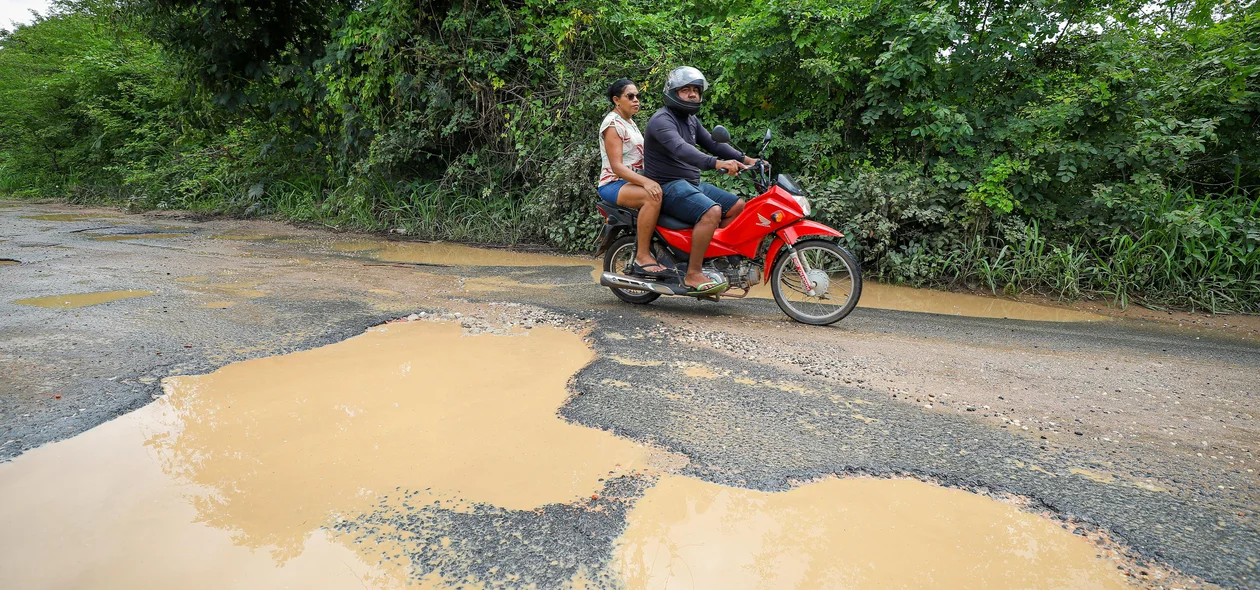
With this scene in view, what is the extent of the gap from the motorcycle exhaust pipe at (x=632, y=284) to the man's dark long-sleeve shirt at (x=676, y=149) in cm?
76

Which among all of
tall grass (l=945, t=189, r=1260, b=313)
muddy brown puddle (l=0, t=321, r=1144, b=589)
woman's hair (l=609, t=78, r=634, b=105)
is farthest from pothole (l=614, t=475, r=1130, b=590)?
tall grass (l=945, t=189, r=1260, b=313)

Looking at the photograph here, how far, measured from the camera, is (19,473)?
244cm

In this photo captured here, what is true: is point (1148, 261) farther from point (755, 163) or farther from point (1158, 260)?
point (755, 163)

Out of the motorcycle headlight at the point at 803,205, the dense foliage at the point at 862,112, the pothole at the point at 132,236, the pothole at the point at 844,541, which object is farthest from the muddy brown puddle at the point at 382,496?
the pothole at the point at 132,236

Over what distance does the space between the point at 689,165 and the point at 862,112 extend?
3.05 m

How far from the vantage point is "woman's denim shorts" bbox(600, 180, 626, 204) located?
523cm

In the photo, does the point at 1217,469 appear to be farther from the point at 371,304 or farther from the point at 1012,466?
the point at 371,304

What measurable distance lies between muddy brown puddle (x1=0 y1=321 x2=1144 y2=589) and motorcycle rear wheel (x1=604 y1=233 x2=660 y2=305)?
93.6 inches

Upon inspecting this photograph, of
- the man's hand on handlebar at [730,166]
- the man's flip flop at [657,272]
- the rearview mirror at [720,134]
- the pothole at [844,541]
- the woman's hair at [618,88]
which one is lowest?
the pothole at [844,541]

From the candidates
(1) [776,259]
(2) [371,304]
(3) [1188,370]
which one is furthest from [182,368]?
(3) [1188,370]

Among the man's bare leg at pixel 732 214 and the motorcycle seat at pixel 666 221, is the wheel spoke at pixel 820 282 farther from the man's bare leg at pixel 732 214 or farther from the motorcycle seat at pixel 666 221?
the motorcycle seat at pixel 666 221

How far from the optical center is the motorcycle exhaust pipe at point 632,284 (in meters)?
5.25

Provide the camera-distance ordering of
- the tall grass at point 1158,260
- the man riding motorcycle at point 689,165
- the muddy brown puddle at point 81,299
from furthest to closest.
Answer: the tall grass at point 1158,260, the man riding motorcycle at point 689,165, the muddy brown puddle at point 81,299

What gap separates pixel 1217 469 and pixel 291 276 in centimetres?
626
